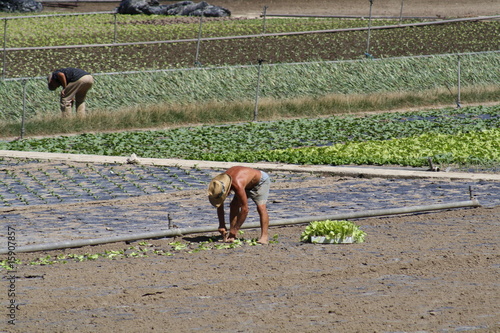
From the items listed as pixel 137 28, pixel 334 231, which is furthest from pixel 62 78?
pixel 137 28

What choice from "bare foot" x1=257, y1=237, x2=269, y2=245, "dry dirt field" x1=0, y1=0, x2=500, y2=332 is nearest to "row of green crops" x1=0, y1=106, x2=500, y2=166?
"dry dirt field" x1=0, y1=0, x2=500, y2=332

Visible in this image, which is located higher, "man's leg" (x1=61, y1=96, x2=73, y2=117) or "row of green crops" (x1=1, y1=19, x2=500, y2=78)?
"row of green crops" (x1=1, y1=19, x2=500, y2=78)

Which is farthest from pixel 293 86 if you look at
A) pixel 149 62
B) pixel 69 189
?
pixel 69 189

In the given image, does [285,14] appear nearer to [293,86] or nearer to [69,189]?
[293,86]

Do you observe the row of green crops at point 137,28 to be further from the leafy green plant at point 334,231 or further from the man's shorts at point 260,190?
the leafy green plant at point 334,231

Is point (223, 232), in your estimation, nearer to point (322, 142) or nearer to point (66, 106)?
point (322, 142)

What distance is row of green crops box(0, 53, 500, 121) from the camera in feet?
83.7

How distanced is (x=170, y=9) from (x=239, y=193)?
3948 centimetres

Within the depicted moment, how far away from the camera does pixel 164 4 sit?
52250 millimetres

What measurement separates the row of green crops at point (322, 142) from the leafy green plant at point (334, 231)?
22.5 ft

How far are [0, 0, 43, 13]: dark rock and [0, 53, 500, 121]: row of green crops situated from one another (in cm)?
2327

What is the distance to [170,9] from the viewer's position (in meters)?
49.2

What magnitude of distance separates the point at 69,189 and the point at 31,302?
287 inches

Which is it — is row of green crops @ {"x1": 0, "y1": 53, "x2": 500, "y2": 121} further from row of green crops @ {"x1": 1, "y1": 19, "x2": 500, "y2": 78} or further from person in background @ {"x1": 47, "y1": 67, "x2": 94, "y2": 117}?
row of green crops @ {"x1": 1, "y1": 19, "x2": 500, "y2": 78}
